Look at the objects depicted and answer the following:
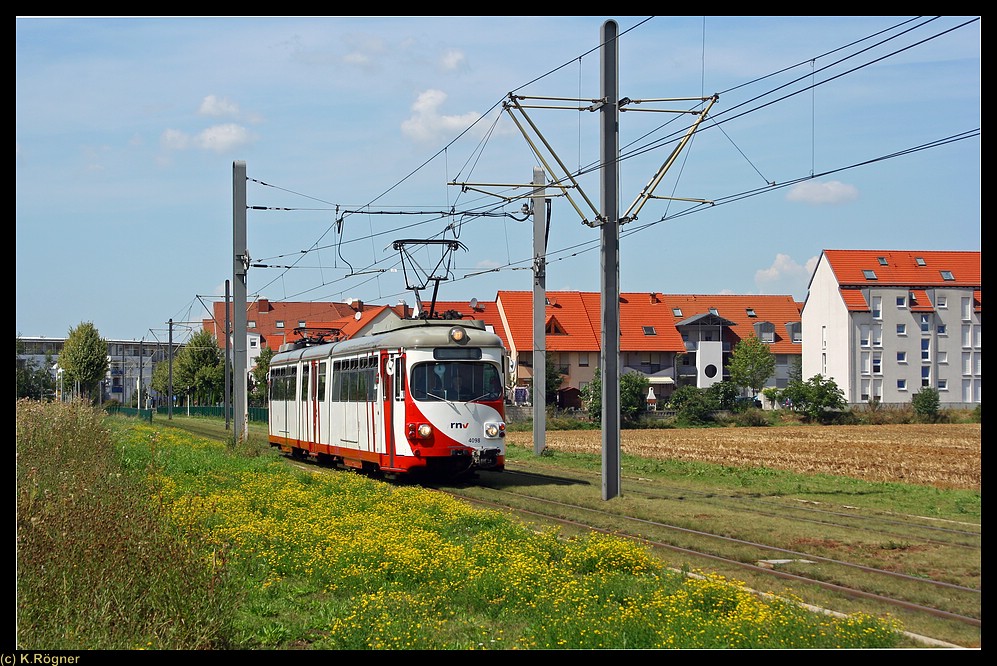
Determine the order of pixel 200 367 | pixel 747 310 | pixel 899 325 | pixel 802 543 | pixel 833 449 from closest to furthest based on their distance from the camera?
pixel 802 543, pixel 833 449, pixel 899 325, pixel 200 367, pixel 747 310

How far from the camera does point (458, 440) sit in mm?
21234

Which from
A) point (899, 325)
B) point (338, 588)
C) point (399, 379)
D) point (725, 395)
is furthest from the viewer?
point (899, 325)

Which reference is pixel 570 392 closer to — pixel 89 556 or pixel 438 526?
pixel 438 526

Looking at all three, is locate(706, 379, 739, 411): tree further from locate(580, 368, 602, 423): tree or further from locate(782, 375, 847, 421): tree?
locate(580, 368, 602, 423): tree

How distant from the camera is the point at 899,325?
7462 centimetres

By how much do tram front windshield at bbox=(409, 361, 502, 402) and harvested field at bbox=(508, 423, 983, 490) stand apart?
8957mm

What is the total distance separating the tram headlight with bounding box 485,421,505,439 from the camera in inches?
843

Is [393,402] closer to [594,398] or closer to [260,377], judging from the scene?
[594,398]

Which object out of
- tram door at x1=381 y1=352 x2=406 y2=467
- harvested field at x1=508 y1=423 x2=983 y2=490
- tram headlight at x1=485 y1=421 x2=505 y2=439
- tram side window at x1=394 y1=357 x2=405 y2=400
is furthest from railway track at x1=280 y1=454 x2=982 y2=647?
A: harvested field at x1=508 y1=423 x2=983 y2=490

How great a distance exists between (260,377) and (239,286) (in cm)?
4262

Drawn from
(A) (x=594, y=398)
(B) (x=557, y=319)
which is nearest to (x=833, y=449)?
(A) (x=594, y=398)

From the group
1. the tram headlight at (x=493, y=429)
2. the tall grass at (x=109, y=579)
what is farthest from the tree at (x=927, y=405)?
the tall grass at (x=109, y=579)

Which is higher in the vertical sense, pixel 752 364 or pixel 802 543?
pixel 752 364
